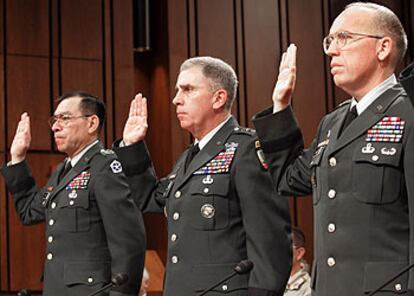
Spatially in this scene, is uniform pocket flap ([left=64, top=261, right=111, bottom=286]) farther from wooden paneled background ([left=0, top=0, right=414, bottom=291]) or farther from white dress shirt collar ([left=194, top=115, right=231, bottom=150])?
wooden paneled background ([left=0, top=0, right=414, bottom=291])

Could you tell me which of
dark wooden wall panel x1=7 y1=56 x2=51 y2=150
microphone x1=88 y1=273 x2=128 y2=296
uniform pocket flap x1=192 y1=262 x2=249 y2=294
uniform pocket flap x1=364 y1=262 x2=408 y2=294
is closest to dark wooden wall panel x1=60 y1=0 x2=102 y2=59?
dark wooden wall panel x1=7 y1=56 x2=51 y2=150

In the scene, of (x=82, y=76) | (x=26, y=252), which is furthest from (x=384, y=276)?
(x=82, y=76)

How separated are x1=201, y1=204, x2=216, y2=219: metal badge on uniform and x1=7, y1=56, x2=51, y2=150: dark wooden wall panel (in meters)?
3.67

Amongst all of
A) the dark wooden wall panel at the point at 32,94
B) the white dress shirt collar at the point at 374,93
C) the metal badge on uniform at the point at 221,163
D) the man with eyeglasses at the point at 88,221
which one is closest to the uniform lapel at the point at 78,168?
the man with eyeglasses at the point at 88,221

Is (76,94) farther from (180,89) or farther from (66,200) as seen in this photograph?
(180,89)

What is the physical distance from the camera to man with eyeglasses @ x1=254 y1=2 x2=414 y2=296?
2957 mm

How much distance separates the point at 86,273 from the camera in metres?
4.34

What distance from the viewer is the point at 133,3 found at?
311 inches

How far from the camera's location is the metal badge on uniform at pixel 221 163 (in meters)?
3.80

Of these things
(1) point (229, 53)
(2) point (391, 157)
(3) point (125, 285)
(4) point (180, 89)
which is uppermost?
(1) point (229, 53)

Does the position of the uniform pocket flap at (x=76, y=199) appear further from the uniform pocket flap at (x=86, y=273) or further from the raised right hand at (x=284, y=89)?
the raised right hand at (x=284, y=89)

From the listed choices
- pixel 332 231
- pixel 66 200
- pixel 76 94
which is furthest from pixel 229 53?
pixel 332 231

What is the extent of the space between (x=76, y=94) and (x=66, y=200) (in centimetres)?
63

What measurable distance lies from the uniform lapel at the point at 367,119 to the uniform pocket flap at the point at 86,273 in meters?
1.57
